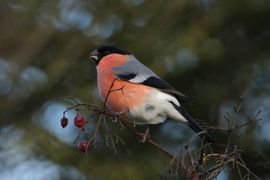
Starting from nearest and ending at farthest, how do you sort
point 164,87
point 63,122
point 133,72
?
1. point 63,122
2. point 164,87
3. point 133,72

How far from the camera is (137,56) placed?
3475mm

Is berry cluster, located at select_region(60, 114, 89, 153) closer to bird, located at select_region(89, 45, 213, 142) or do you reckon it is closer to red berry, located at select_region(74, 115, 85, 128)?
red berry, located at select_region(74, 115, 85, 128)

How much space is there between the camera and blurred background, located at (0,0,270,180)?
3361 millimetres

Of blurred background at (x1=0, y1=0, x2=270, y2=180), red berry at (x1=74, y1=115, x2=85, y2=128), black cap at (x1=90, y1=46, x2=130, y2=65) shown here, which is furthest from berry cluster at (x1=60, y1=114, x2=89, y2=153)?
blurred background at (x1=0, y1=0, x2=270, y2=180)

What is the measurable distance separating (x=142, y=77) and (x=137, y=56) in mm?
934

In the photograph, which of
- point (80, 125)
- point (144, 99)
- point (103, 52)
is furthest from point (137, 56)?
point (80, 125)

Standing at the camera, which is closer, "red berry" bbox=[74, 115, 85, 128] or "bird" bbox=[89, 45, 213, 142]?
"red berry" bbox=[74, 115, 85, 128]

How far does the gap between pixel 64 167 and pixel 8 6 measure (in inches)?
36.3

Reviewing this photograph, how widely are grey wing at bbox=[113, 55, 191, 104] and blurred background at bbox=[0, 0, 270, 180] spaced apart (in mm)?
727

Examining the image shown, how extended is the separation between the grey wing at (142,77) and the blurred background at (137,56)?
727mm

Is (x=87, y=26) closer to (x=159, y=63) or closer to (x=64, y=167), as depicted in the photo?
(x=159, y=63)

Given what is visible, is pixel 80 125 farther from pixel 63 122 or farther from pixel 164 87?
pixel 164 87

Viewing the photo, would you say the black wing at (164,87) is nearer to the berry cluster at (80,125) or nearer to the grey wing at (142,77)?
the grey wing at (142,77)

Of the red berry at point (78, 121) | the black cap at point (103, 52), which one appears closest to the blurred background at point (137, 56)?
the black cap at point (103, 52)
